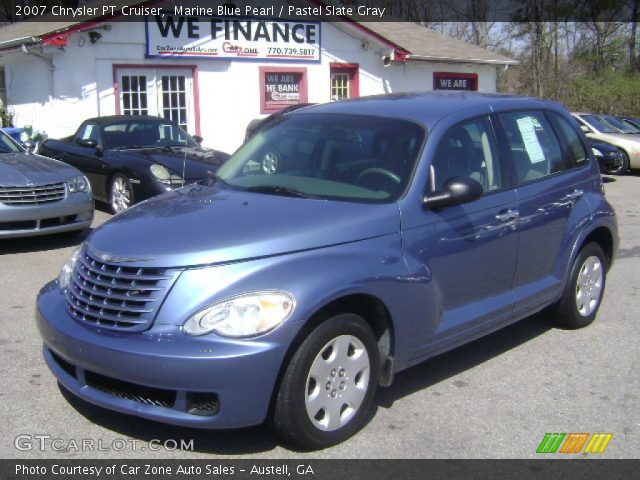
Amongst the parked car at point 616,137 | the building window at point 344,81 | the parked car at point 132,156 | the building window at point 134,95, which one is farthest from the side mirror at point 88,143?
the parked car at point 616,137

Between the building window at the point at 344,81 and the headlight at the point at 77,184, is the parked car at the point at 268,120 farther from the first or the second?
the building window at the point at 344,81

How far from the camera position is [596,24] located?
126 feet

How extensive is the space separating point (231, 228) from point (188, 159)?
652 cm

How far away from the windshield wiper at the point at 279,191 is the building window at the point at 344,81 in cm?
1590

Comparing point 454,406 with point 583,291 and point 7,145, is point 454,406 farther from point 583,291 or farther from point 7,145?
point 7,145

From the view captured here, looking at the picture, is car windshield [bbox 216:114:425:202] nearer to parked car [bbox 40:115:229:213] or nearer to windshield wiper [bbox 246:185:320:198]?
windshield wiper [bbox 246:185:320:198]

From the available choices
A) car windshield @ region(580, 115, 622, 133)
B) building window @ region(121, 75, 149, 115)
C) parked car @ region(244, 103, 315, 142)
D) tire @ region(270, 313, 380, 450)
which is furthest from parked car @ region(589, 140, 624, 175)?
tire @ region(270, 313, 380, 450)

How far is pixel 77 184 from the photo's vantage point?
8.88 meters

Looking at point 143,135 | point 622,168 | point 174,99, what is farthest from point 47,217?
point 622,168

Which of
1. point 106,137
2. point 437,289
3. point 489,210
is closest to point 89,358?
point 437,289

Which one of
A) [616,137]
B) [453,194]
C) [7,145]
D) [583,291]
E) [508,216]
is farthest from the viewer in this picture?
[616,137]

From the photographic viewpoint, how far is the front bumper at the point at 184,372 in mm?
3484

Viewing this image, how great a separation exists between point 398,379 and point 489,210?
1.22m

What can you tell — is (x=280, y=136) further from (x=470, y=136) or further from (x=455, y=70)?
(x=455, y=70)
